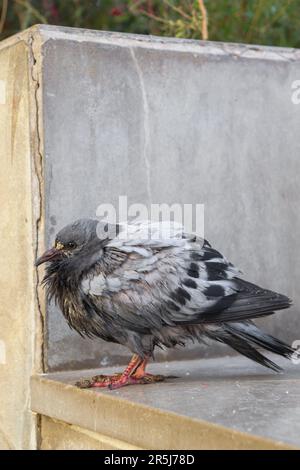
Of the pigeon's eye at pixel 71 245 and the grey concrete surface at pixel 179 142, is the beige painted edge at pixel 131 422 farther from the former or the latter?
the pigeon's eye at pixel 71 245

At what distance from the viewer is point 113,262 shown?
331cm

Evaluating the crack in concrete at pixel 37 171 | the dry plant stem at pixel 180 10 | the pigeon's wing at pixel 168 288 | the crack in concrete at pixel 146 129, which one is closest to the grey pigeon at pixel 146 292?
the pigeon's wing at pixel 168 288

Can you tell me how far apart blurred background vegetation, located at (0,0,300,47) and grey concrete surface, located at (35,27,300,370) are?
759mm

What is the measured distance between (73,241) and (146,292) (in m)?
0.37

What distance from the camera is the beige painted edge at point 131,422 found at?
2.47 metres

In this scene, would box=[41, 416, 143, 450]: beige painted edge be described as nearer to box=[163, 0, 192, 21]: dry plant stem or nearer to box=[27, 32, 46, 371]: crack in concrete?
box=[27, 32, 46, 371]: crack in concrete

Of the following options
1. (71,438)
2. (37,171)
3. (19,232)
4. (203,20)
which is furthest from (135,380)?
(203,20)

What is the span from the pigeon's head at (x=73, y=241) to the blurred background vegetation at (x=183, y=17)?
1.86 meters

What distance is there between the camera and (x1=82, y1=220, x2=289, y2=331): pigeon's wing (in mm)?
3238

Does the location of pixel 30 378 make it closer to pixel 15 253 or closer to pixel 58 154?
pixel 15 253

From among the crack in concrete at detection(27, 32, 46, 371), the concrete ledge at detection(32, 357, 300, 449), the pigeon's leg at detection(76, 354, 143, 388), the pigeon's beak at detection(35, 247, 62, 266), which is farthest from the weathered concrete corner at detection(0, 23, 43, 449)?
the pigeon's leg at detection(76, 354, 143, 388)

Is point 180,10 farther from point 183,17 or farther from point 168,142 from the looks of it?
point 168,142

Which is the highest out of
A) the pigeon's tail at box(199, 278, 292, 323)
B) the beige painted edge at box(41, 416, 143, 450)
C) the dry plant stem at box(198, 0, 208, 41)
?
the dry plant stem at box(198, 0, 208, 41)

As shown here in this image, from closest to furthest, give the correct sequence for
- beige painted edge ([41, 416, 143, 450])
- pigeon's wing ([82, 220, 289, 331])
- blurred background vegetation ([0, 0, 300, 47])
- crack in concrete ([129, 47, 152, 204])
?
beige painted edge ([41, 416, 143, 450]) < pigeon's wing ([82, 220, 289, 331]) < crack in concrete ([129, 47, 152, 204]) < blurred background vegetation ([0, 0, 300, 47])
